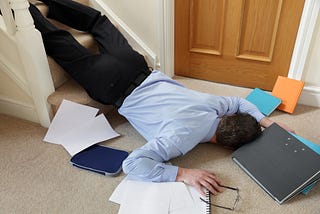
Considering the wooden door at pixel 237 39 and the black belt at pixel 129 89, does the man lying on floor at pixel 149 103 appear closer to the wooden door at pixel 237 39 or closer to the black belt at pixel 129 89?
the black belt at pixel 129 89

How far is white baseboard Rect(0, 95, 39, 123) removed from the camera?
164cm

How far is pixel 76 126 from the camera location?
153cm

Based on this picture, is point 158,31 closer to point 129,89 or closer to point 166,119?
point 129,89

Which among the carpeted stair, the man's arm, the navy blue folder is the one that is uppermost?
the carpeted stair

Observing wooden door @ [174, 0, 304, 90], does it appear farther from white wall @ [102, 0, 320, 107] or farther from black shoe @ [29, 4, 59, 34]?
black shoe @ [29, 4, 59, 34]

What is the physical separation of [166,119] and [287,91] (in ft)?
2.81

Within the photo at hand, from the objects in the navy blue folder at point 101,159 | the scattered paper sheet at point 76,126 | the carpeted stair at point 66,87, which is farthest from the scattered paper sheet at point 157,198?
the carpeted stair at point 66,87

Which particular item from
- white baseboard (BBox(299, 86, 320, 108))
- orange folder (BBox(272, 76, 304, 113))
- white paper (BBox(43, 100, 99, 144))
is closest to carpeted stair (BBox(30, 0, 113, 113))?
white paper (BBox(43, 100, 99, 144))

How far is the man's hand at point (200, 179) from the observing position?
118cm

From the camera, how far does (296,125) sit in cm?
162

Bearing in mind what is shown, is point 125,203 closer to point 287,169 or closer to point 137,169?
point 137,169

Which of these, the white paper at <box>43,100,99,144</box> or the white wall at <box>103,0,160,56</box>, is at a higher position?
the white wall at <box>103,0,160,56</box>

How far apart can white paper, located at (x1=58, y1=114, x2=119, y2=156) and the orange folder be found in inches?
38.1

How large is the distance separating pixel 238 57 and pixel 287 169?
0.89 metres
